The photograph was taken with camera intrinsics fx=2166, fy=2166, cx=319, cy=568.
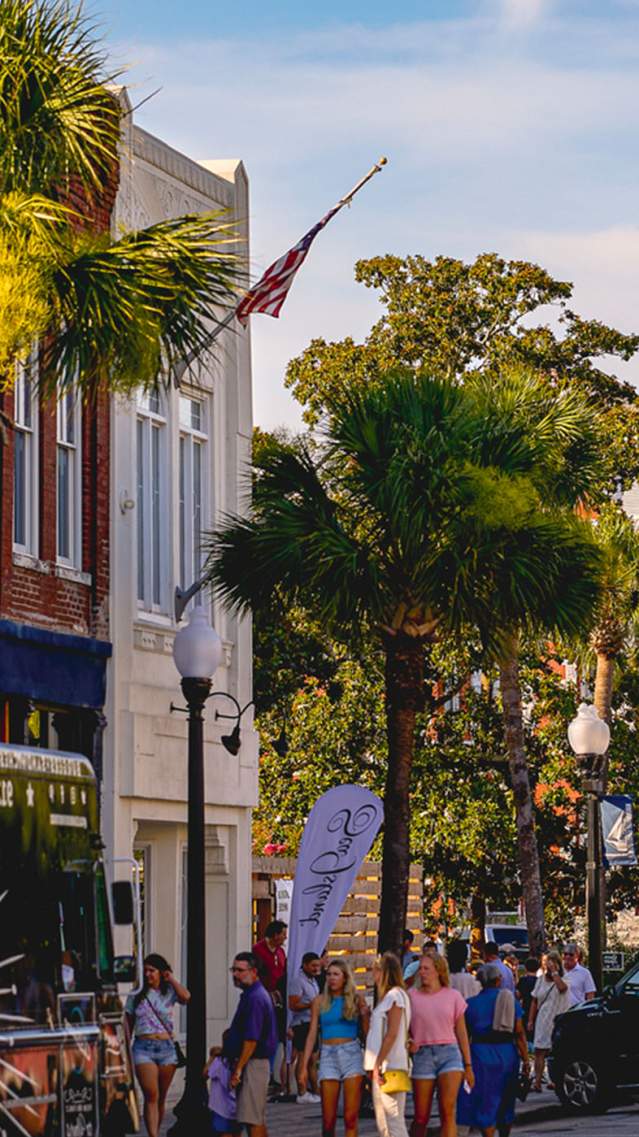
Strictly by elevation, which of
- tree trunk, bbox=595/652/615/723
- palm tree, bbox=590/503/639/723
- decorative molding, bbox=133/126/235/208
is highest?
decorative molding, bbox=133/126/235/208

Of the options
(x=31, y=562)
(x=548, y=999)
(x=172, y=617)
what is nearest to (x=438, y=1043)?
(x=31, y=562)

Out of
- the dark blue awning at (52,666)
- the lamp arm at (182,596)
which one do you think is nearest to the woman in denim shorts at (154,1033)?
the dark blue awning at (52,666)

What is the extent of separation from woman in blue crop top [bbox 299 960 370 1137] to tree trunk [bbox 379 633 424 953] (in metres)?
7.73

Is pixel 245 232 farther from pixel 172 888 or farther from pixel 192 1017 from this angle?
pixel 192 1017

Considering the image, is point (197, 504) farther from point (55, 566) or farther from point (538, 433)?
point (538, 433)

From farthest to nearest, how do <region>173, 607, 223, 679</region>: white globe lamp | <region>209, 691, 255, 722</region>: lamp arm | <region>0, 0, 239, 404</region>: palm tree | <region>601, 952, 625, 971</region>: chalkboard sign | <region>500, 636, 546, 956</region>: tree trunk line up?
<region>500, 636, 546, 956</region>: tree trunk < <region>601, 952, 625, 971</region>: chalkboard sign < <region>209, 691, 255, 722</region>: lamp arm < <region>173, 607, 223, 679</region>: white globe lamp < <region>0, 0, 239, 404</region>: palm tree

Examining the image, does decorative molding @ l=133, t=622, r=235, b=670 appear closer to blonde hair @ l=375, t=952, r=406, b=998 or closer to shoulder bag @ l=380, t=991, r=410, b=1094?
blonde hair @ l=375, t=952, r=406, b=998

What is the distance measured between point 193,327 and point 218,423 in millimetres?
10676

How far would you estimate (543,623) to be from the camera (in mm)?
23906

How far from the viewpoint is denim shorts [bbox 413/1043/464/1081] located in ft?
54.7

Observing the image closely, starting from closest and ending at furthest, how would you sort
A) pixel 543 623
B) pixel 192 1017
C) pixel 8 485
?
pixel 192 1017, pixel 8 485, pixel 543 623

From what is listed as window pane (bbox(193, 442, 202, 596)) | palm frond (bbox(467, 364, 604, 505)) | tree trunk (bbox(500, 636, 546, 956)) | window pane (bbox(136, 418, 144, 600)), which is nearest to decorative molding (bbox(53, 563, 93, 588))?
window pane (bbox(136, 418, 144, 600))

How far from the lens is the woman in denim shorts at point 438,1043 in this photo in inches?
656

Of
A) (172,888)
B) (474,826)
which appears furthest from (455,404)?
(474,826)
